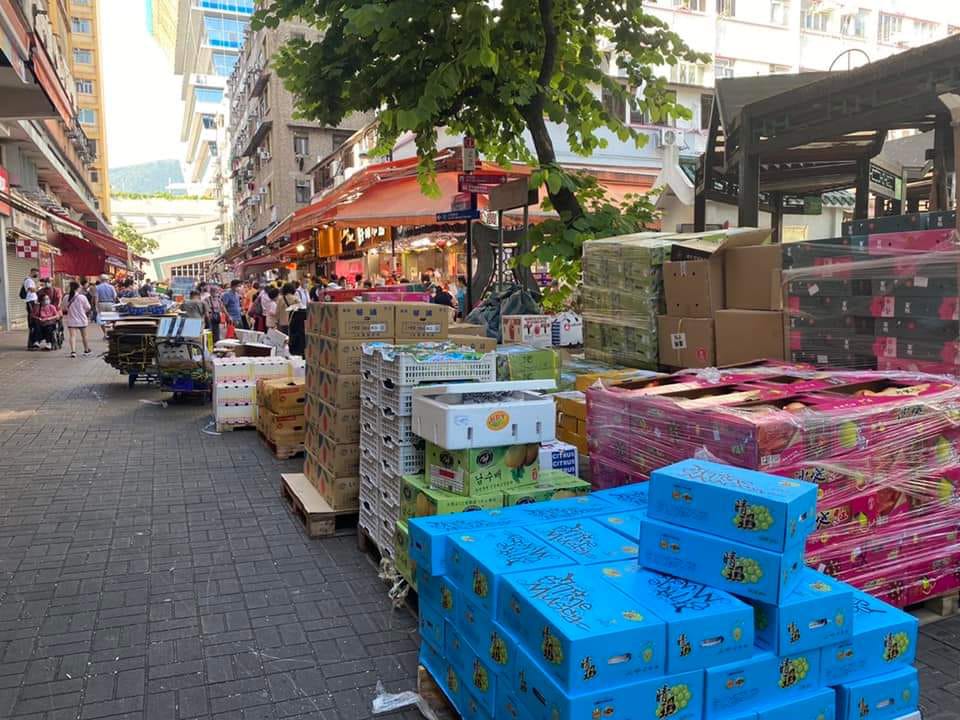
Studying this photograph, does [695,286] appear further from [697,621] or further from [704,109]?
[704,109]

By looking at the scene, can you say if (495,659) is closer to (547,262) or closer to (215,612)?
(215,612)

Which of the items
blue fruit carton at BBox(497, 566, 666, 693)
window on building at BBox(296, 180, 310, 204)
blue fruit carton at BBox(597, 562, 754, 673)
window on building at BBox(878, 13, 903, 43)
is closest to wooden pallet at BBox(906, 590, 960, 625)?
blue fruit carton at BBox(597, 562, 754, 673)

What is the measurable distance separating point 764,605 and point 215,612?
10.5ft

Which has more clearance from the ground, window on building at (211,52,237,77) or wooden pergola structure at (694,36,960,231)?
window on building at (211,52,237,77)

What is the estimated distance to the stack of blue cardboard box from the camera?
7.81ft

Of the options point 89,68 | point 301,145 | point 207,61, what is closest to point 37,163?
point 301,145

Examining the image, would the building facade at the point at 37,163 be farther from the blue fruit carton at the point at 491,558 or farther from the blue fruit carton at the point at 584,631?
the blue fruit carton at the point at 584,631

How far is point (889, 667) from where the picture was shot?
9.43ft

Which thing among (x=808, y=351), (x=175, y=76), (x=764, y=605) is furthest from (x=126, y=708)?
(x=175, y=76)

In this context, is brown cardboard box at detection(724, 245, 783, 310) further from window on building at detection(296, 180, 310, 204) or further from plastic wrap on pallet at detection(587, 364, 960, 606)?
window on building at detection(296, 180, 310, 204)

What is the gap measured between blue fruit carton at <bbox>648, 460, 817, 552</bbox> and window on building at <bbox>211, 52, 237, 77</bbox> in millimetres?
113704

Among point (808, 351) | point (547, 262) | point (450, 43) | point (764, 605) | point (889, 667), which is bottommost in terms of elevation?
point (889, 667)

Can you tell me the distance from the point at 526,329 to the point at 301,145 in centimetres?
3834

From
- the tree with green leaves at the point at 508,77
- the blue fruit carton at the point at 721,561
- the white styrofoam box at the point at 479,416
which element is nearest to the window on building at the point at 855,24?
the tree with green leaves at the point at 508,77
